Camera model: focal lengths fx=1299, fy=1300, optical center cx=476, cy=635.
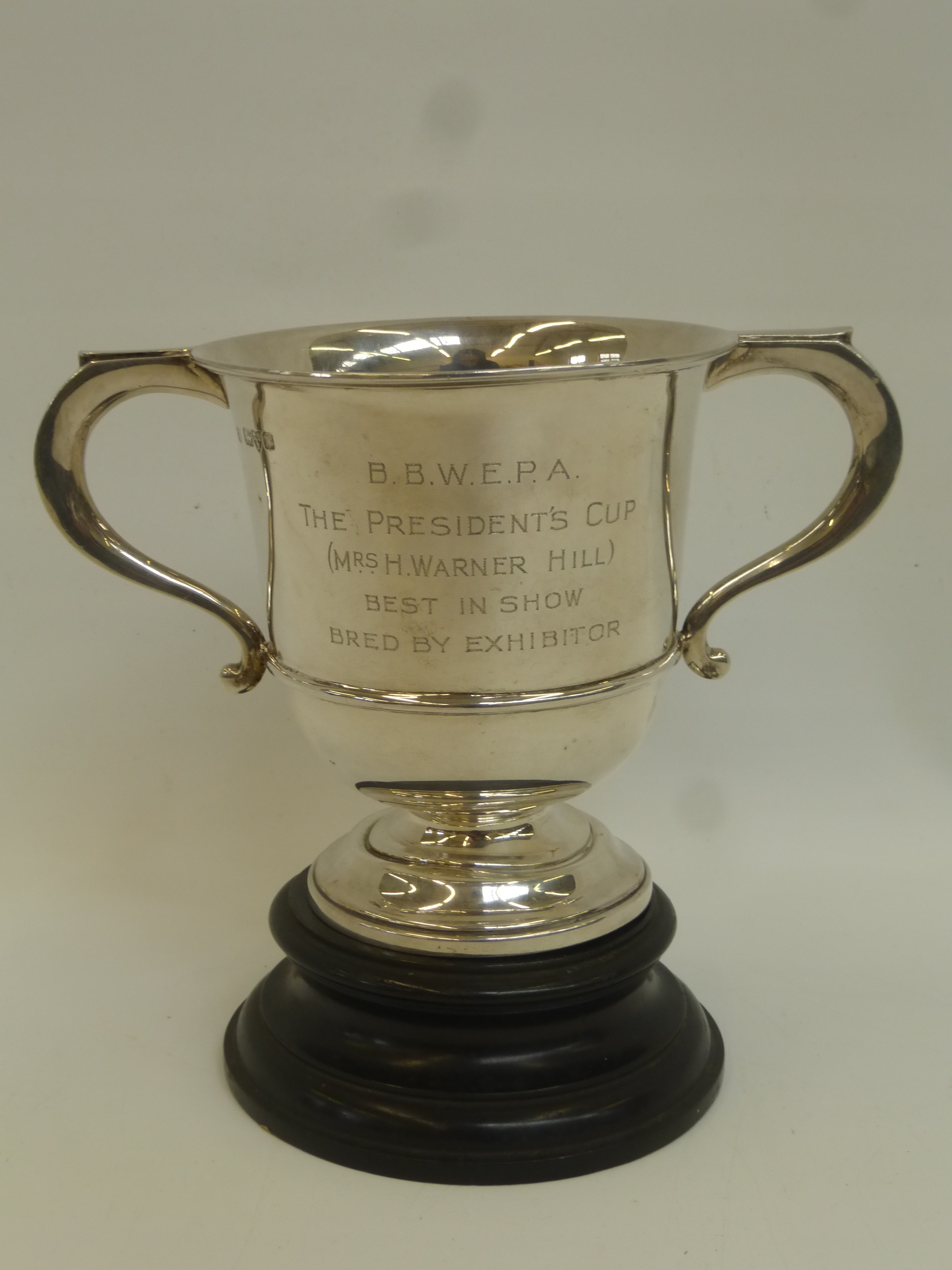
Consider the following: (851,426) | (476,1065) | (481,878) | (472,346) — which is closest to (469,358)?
(472,346)

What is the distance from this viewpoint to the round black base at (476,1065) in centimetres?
119

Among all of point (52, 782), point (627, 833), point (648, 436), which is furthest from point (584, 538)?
point (52, 782)

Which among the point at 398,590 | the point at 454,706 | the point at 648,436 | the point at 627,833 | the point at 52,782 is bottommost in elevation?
the point at 627,833

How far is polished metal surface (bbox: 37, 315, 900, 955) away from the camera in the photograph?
1.09 meters

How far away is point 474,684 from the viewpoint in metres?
1.15

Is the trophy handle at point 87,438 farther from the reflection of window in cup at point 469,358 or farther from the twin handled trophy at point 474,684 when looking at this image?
the reflection of window in cup at point 469,358

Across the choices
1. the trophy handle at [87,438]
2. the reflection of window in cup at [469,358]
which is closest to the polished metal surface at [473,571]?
the trophy handle at [87,438]

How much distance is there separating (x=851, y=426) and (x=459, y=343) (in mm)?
456

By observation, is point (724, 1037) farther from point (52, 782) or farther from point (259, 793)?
point (52, 782)

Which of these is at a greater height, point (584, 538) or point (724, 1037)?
point (584, 538)

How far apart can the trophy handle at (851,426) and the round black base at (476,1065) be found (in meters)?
0.37

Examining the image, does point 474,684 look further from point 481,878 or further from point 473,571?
point 481,878

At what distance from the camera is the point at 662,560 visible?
1229 mm

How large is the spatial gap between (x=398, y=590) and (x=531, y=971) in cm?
39
